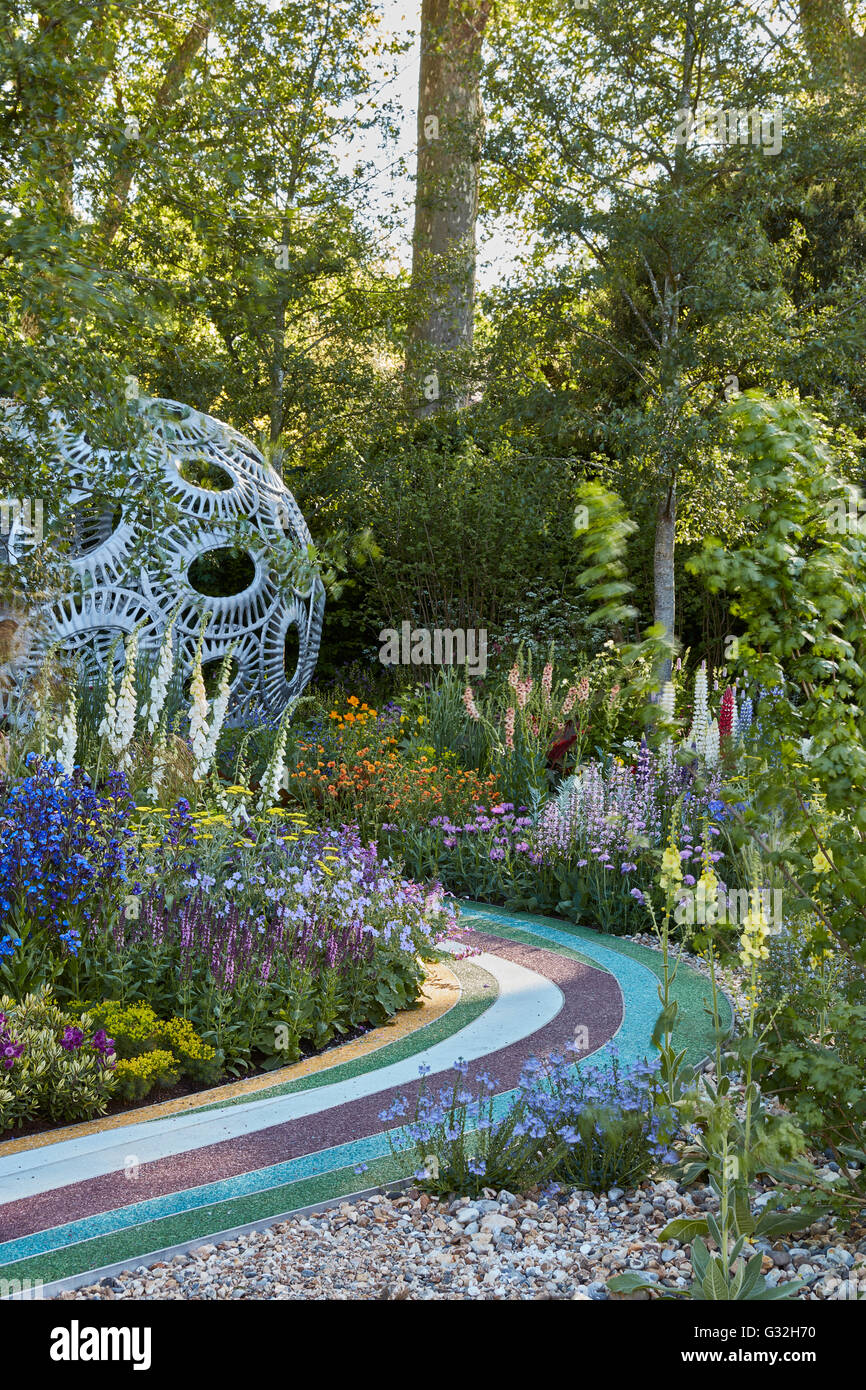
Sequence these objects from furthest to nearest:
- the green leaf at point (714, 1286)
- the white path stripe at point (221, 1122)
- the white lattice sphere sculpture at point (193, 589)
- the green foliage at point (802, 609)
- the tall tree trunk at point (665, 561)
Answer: the tall tree trunk at point (665, 561)
the white lattice sphere sculpture at point (193, 589)
the white path stripe at point (221, 1122)
the green foliage at point (802, 609)
the green leaf at point (714, 1286)

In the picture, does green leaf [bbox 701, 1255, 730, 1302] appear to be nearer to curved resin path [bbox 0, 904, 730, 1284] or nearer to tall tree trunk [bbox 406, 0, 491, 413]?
curved resin path [bbox 0, 904, 730, 1284]

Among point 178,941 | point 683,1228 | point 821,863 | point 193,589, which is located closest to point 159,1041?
point 178,941

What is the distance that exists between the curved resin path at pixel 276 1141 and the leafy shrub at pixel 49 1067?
0.10m

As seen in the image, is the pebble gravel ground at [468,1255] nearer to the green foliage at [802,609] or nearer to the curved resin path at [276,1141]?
the curved resin path at [276,1141]

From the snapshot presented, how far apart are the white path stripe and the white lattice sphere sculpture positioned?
383 cm

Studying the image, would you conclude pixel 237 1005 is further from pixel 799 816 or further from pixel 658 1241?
pixel 799 816

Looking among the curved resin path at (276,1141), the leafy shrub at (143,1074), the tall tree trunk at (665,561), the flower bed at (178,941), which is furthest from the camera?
the tall tree trunk at (665,561)

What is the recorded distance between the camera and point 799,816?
2.78 meters

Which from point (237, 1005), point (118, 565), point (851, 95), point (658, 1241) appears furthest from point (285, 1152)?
point (851, 95)

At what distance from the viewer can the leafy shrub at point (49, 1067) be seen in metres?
3.60

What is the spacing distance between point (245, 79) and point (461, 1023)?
31.9 feet

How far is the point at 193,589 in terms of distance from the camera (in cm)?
901

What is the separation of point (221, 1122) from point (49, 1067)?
0.58 metres

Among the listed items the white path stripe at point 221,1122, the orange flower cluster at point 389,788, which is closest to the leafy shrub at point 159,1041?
the white path stripe at point 221,1122
